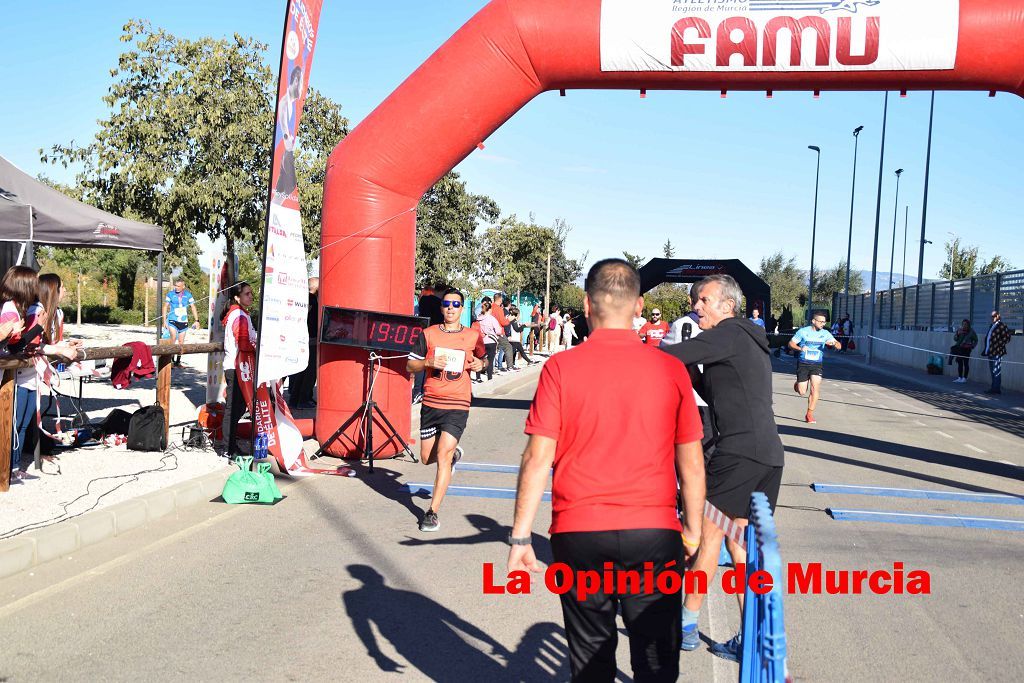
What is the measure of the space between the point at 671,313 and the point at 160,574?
56.3m

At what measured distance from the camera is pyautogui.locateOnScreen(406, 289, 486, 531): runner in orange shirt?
7.09 meters

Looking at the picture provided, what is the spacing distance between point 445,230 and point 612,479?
31.3 m

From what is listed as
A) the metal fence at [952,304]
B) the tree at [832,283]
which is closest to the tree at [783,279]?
the tree at [832,283]

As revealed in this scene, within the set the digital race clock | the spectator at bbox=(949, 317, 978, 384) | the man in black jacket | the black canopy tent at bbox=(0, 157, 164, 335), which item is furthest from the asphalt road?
the spectator at bbox=(949, 317, 978, 384)

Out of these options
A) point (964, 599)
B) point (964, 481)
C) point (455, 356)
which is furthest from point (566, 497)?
point (964, 481)

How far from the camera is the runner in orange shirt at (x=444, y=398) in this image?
23.3 ft

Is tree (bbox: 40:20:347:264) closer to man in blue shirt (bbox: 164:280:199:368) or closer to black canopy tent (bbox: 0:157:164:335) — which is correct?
man in blue shirt (bbox: 164:280:199:368)

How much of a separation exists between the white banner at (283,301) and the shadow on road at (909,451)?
6403 mm

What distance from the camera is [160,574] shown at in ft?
19.1

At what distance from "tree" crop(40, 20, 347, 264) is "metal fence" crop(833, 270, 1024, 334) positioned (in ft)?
64.6

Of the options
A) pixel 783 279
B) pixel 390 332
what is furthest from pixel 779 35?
pixel 783 279

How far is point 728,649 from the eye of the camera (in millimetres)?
4652

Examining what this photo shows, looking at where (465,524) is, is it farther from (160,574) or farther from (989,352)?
(989,352)

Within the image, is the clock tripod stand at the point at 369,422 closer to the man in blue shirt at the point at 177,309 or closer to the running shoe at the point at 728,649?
the running shoe at the point at 728,649
